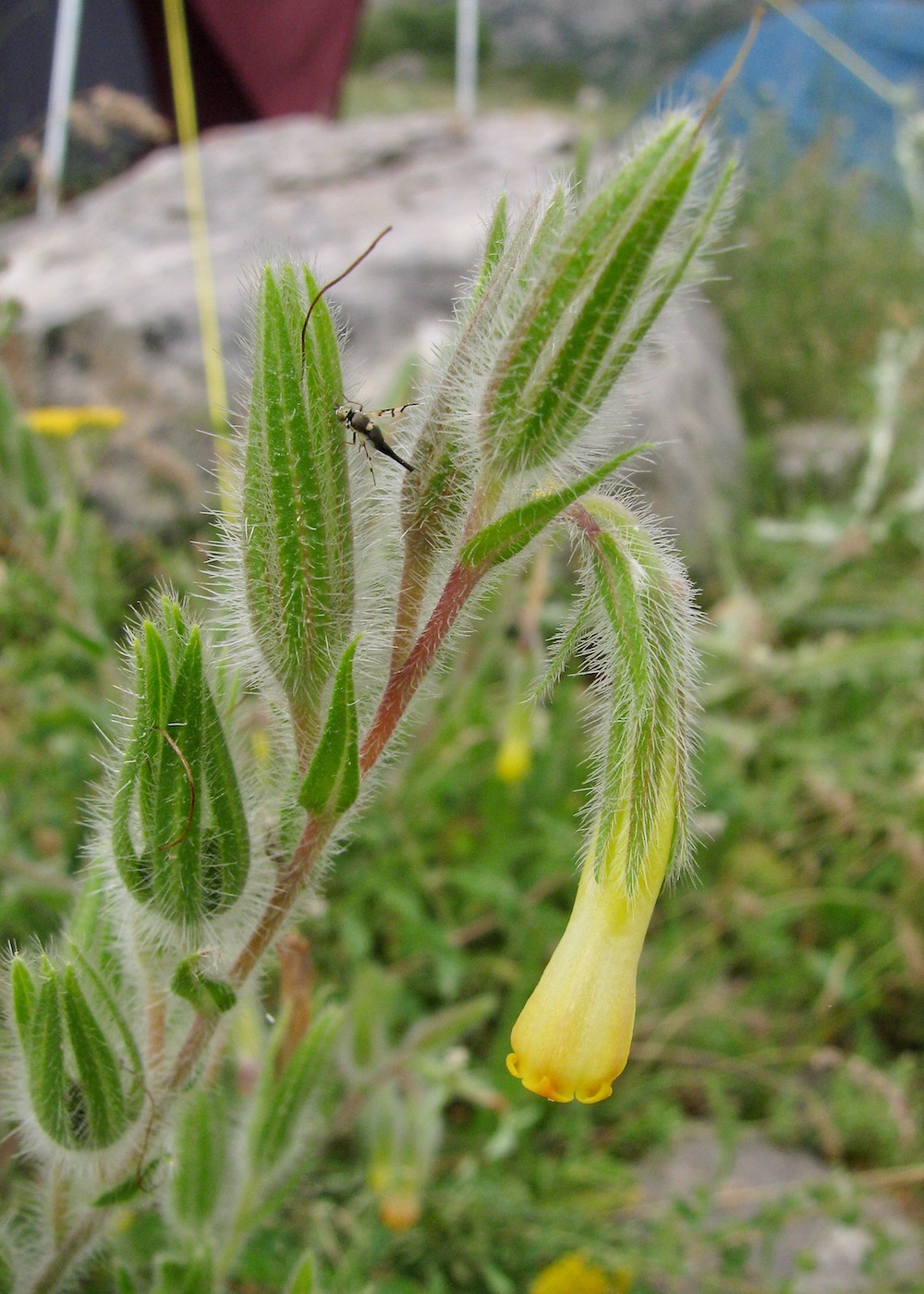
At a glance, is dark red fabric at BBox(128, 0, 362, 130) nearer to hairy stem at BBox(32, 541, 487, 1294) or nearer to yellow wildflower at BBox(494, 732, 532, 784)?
yellow wildflower at BBox(494, 732, 532, 784)

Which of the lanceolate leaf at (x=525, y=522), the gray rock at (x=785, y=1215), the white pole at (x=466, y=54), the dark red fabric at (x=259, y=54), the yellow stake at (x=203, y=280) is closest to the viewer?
the lanceolate leaf at (x=525, y=522)

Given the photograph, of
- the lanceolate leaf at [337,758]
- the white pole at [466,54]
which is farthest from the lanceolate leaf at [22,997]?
the white pole at [466,54]

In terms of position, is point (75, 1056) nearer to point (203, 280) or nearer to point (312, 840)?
point (312, 840)

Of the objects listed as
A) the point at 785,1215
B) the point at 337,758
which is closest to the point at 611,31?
the point at 785,1215

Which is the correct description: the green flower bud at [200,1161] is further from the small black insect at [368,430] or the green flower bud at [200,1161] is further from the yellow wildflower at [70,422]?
the yellow wildflower at [70,422]

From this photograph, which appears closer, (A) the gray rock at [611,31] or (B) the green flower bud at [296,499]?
(B) the green flower bud at [296,499]

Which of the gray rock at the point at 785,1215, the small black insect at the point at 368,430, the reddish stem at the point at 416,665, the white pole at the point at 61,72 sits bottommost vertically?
the gray rock at the point at 785,1215

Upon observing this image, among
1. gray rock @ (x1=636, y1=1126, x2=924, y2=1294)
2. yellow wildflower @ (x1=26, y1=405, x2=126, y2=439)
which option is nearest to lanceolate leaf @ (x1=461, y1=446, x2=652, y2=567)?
gray rock @ (x1=636, y1=1126, x2=924, y2=1294)
